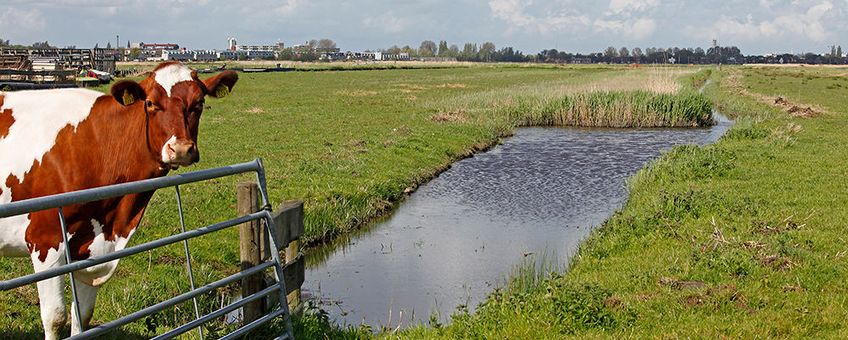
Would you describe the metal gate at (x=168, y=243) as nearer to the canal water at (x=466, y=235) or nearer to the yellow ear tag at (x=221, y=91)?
the yellow ear tag at (x=221, y=91)

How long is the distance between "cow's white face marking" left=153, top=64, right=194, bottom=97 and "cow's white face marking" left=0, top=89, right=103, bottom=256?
91 centimetres

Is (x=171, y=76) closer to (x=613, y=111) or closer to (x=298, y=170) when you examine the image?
(x=298, y=170)

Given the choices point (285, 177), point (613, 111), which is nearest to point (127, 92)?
point (285, 177)

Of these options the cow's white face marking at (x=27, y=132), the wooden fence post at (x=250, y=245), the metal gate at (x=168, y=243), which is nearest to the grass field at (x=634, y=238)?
the wooden fence post at (x=250, y=245)

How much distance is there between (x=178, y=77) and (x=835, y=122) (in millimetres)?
32696

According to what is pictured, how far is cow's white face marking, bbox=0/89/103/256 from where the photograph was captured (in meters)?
6.47

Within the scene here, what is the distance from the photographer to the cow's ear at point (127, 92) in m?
6.42

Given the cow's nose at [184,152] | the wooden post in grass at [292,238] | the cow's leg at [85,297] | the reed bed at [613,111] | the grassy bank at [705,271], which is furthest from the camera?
the reed bed at [613,111]

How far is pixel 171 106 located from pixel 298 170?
1233 cm

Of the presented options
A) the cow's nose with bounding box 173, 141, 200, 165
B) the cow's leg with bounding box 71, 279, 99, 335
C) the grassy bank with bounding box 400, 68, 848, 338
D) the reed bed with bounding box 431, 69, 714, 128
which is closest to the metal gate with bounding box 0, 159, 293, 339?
the cow's nose with bounding box 173, 141, 200, 165

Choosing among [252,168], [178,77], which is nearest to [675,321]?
[252,168]

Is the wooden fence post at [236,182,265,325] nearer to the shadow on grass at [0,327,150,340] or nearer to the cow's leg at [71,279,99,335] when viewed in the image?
the cow's leg at [71,279,99,335]

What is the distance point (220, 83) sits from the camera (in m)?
7.04

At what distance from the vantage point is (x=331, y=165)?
64.7 feet
